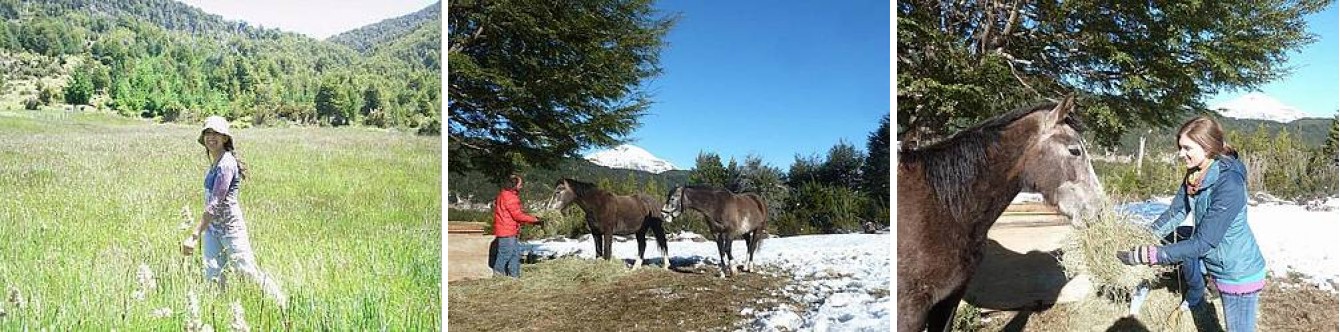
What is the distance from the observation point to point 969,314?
5.66 metres

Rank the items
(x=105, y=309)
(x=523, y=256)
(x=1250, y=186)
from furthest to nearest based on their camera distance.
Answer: (x=1250, y=186) < (x=523, y=256) < (x=105, y=309)

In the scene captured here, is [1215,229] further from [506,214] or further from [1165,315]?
[506,214]

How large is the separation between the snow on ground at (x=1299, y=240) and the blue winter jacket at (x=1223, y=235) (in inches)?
26.1

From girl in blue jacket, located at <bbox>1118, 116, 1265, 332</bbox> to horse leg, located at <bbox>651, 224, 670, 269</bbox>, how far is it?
220 centimetres

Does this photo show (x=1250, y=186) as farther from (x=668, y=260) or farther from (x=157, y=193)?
(x=157, y=193)

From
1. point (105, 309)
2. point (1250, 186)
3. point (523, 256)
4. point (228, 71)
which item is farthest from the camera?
point (1250, 186)

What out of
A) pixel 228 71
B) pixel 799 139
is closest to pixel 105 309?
pixel 228 71

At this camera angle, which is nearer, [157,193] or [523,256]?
[157,193]

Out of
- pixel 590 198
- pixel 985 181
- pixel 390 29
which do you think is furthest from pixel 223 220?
pixel 985 181

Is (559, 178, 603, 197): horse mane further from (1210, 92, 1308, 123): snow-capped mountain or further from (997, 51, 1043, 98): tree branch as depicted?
(1210, 92, 1308, 123): snow-capped mountain

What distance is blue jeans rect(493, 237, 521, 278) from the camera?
5379 millimetres

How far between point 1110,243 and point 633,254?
2.35m

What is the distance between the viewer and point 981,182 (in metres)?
5.03

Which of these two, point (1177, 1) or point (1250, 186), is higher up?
point (1177, 1)
